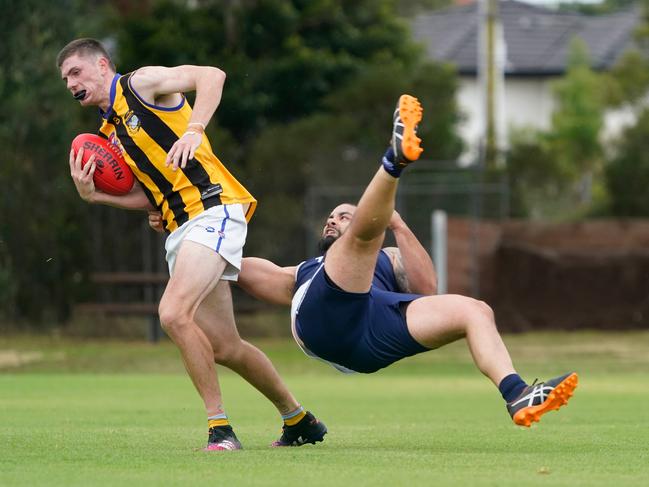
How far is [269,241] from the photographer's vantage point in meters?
24.6

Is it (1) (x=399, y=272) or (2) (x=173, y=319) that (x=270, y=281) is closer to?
(1) (x=399, y=272)

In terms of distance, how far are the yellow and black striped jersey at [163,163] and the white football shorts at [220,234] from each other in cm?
6

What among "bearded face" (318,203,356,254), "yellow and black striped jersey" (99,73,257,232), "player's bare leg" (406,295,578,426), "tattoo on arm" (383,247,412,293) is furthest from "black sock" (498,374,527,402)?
"yellow and black striped jersey" (99,73,257,232)

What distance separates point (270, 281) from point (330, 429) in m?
1.84

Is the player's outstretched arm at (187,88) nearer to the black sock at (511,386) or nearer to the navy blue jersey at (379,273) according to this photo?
the navy blue jersey at (379,273)

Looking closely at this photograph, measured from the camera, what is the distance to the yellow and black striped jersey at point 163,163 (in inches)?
339

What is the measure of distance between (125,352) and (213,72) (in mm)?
14297

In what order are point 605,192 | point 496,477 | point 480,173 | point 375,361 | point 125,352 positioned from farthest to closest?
1. point 605,192
2. point 480,173
3. point 125,352
4. point 375,361
5. point 496,477

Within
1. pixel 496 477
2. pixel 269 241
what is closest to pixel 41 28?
pixel 269 241

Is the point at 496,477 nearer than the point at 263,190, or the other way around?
the point at 496,477

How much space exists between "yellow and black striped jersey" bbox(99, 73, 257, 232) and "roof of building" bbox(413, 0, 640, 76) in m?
56.1

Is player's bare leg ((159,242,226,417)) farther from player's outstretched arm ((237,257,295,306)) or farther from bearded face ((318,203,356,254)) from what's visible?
bearded face ((318,203,356,254))

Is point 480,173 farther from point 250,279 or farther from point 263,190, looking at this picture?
point 250,279

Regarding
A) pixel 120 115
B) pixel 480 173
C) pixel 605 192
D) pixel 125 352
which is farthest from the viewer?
pixel 605 192
